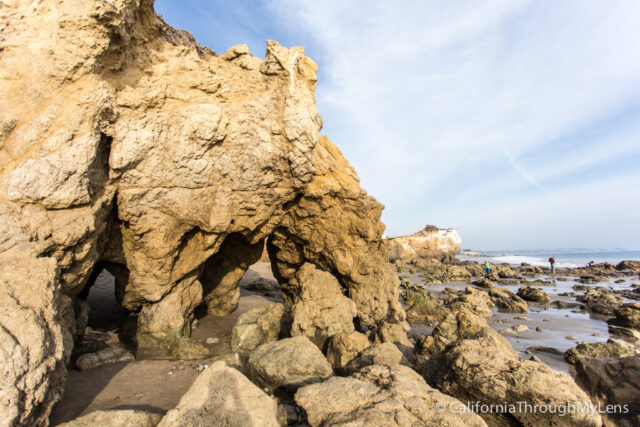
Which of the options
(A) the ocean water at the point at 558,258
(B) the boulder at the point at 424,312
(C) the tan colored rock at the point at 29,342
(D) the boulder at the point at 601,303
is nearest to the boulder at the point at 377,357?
(C) the tan colored rock at the point at 29,342

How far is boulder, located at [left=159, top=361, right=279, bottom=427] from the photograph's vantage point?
399cm

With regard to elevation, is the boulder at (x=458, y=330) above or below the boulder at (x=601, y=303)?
above

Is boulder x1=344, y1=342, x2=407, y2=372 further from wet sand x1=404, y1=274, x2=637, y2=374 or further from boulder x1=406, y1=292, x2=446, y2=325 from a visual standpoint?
boulder x1=406, y1=292, x2=446, y2=325

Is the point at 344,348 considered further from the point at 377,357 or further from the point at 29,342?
the point at 29,342

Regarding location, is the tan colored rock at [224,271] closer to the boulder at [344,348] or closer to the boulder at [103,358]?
the boulder at [103,358]

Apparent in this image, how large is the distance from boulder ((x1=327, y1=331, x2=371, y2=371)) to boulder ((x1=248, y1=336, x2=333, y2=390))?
4.07 ft

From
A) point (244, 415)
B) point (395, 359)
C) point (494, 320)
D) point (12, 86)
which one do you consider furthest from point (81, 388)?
point (494, 320)

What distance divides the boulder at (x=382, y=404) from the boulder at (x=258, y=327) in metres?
4.57

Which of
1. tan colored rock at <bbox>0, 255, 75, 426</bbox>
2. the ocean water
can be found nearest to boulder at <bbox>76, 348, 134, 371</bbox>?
tan colored rock at <bbox>0, 255, 75, 426</bbox>

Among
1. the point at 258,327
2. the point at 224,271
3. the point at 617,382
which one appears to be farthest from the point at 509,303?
the point at 224,271

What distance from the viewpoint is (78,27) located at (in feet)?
18.8

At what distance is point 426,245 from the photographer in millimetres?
47812

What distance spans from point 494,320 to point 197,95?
1514 centimetres

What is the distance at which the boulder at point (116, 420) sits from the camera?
4.02 meters
